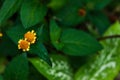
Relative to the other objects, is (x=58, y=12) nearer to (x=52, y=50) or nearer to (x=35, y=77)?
(x=52, y=50)

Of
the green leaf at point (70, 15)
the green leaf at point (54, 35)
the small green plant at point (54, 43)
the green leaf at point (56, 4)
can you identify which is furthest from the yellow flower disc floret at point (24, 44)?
the green leaf at point (56, 4)

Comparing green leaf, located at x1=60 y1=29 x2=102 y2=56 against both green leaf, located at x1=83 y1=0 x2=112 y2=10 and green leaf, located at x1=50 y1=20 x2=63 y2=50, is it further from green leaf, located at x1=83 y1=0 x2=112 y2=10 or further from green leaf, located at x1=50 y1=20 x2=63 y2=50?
green leaf, located at x1=83 y1=0 x2=112 y2=10

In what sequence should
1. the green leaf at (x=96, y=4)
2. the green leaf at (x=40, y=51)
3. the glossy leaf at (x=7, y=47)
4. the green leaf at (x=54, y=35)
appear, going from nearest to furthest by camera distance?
the green leaf at (x=40, y=51)
the green leaf at (x=54, y=35)
the glossy leaf at (x=7, y=47)
the green leaf at (x=96, y=4)

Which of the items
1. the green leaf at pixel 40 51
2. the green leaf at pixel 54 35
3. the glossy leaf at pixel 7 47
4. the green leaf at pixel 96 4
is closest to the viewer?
the green leaf at pixel 40 51

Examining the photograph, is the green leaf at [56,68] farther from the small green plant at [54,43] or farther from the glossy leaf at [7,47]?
the glossy leaf at [7,47]

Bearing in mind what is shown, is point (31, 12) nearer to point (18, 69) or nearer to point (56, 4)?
point (18, 69)

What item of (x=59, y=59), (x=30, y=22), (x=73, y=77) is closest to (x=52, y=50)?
(x=59, y=59)

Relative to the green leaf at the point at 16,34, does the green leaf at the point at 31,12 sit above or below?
above

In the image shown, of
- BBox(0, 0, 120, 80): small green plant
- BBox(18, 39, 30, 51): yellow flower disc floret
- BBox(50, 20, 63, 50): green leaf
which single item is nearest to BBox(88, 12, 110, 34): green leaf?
BBox(0, 0, 120, 80): small green plant
